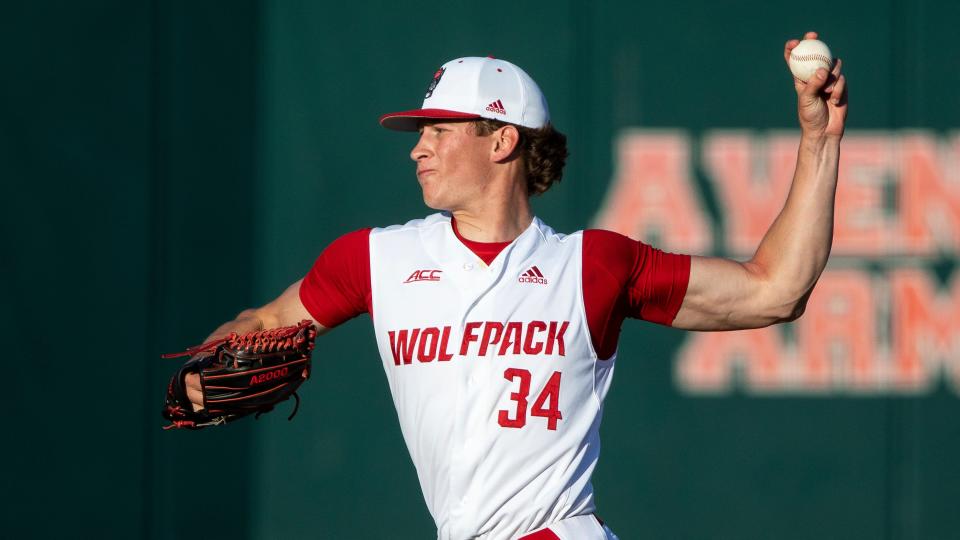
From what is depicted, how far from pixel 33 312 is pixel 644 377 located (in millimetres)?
2601

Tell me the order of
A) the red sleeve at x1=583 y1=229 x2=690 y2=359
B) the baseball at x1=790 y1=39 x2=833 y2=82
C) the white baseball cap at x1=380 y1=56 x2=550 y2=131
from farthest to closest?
the white baseball cap at x1=380 y1=56 x2=550 y2=131
the red sleeve at x1=583 y1=229 x2=690 y2=359
the baseball at x1=790 y1=39 x2=833 y2=82

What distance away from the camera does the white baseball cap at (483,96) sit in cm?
306

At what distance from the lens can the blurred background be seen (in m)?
5.08

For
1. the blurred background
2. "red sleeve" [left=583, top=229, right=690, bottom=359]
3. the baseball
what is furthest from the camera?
the blurred background

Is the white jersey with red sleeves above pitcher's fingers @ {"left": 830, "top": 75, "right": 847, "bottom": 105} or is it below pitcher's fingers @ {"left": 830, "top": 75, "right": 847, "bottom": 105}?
below

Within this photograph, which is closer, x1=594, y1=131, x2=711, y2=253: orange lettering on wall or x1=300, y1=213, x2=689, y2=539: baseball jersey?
x1=300, y1=213, x2=689, y2=539: baseball jersey

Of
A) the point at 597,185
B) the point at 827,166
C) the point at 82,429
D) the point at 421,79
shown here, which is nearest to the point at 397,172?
the point at 421,79

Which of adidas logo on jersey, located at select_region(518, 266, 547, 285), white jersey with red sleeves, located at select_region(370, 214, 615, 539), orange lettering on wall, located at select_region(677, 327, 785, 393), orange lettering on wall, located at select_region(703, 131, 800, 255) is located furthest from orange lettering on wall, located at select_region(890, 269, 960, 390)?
adidas logo on jersey, located at select_region(518, 266, 547, 285)

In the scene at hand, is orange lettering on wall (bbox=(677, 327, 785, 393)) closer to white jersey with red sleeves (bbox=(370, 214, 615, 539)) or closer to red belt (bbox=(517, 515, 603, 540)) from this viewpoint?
white jersey with red sleeves (bbox=(370, 214, 615, 539))

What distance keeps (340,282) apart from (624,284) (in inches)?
29.1

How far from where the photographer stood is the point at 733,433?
16.9 feet

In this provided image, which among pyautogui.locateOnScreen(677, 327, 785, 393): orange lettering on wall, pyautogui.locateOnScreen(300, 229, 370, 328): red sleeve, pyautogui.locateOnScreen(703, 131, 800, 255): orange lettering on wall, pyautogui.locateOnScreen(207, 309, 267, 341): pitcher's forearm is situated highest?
pyautogui.locateOnScreen(703, 131, 800, 255): orange lettering on wall

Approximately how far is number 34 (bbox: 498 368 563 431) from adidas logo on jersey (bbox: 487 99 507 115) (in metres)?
0.69

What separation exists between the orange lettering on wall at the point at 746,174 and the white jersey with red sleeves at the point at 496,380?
2274mm
